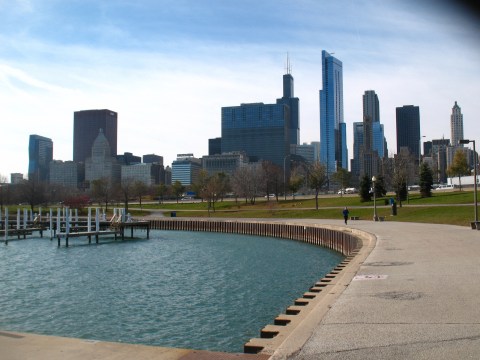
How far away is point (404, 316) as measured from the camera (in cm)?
985

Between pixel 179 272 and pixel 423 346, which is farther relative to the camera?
pixel 179 272

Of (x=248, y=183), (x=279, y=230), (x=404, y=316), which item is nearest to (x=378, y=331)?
(x=404, y=316)

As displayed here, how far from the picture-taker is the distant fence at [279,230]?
37988mm

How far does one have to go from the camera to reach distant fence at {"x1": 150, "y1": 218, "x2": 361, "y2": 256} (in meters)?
38.0

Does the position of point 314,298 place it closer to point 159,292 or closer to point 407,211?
point 159,292

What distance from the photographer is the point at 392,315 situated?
9.98 m

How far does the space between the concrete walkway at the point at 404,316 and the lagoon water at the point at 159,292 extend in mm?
4123

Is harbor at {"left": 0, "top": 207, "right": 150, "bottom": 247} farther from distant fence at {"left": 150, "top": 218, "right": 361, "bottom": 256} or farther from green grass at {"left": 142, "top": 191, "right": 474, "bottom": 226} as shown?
green grass at {"left": 142, "top": 191, "right": 474, "bottom": 226}

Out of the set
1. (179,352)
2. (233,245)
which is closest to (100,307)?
(179,352)

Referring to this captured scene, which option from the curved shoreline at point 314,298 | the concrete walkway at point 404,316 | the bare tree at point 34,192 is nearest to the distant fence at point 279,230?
the curved shoreline at point 314,298

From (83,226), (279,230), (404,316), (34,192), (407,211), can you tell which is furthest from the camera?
(34,192)

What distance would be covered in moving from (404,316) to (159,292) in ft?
47.9

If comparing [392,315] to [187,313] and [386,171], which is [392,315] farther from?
[386,171]

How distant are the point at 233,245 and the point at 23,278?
2270cm
